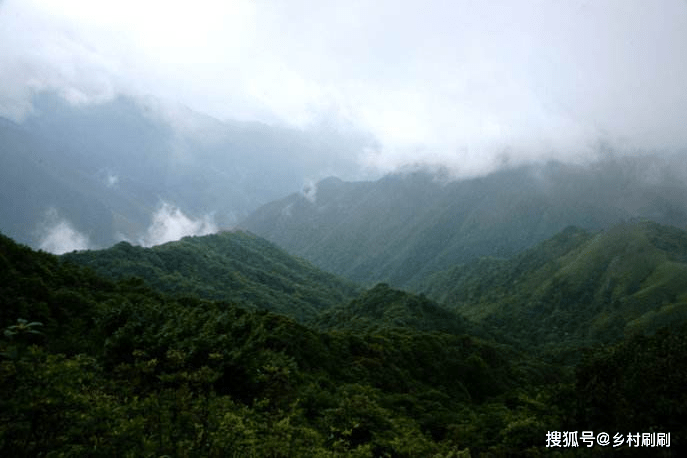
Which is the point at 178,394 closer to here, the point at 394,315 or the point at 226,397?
the point at 226,397

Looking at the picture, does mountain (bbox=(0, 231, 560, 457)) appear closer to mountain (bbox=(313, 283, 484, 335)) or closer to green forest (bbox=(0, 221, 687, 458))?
green forest (bbox=(0, 221, 687, 458))

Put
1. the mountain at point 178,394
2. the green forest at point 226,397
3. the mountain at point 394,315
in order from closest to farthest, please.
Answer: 1. the mountain at point 178,394
2. the green forest at point 226,397
3. the mountain at point 394,315

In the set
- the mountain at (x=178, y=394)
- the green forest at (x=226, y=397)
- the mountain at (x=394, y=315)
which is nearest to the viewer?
the mountain at (x=178, y=394)

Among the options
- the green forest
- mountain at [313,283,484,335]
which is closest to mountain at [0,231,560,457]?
the green forest

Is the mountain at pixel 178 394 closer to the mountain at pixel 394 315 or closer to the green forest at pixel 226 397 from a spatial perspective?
the green forest at pixel 226 397

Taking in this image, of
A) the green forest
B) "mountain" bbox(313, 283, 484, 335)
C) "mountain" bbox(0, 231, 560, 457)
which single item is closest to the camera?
"mountain" bbox(0, 231, 560, 457)

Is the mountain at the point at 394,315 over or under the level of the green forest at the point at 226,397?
over

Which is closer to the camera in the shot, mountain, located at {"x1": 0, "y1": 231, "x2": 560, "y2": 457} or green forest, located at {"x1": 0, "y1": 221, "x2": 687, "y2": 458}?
mountain, located at {"x1": 0, "y1": 231, "x2": 560, "y2": 457}

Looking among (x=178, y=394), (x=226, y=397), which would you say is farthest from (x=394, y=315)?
(x=178, y=394)

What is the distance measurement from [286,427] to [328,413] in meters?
6.45

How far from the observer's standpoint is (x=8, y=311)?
27.2 meters

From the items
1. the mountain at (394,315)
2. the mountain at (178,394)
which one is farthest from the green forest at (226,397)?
the mountain at (394,315)

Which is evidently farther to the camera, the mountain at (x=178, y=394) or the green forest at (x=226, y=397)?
the green forest at (x=226, y=397)

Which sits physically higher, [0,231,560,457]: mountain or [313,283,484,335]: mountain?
[313,283,484,335]: mountain
